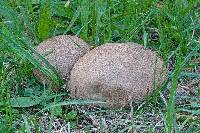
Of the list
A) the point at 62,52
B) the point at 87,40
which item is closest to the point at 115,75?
the point at 62,52

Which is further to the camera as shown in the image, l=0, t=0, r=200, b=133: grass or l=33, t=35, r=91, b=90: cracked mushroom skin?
l=33, t=35, r=91, b=90: cracked mushroom skin

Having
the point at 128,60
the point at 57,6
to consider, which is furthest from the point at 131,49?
the point at 57,6

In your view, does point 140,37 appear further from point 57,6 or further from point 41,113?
point 41,113

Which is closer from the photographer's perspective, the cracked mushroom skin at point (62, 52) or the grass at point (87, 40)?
the grass at point (87, 40)

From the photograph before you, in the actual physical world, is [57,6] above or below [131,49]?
above

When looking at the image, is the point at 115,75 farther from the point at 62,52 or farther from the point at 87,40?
the point at 87,40
